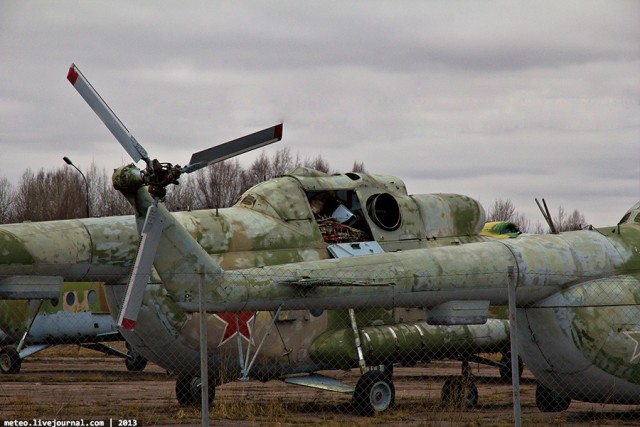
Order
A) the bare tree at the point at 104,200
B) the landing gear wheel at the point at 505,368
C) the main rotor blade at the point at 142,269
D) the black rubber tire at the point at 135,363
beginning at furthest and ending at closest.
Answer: the bare tree at the point at 104,200
the black rubber tire at the point at 135,363
the landing gear wheel at the point at 505,368
the main rotor blade at the point at 142,269

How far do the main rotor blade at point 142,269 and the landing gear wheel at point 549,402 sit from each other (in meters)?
6.72

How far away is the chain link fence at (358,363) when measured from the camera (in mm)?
13656

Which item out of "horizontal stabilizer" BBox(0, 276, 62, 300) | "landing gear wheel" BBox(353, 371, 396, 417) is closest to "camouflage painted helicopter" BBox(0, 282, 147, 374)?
"horizontal stabilizer" BBox(0, 276, 62, 300)

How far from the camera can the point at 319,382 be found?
16.6 meters

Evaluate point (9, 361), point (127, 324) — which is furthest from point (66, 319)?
point (127, 324)

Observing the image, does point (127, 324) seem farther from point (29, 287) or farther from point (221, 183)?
point (221, 183)

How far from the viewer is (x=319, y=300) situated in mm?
13312

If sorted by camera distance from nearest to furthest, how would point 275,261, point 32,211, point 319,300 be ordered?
point 319,300, point 275,261, point 32,211

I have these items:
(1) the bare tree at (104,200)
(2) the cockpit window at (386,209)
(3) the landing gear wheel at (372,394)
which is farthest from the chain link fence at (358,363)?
(1) the bare tree at (104,200)

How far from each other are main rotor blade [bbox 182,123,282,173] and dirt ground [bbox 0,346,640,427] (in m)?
3.50

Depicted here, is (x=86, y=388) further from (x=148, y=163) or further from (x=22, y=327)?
(x=148, y=163)

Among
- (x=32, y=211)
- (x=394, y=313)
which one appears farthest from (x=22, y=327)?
(x=32, y=211)

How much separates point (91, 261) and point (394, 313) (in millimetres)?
5300

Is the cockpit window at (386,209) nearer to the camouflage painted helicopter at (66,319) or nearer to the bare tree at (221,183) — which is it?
the camouflage painted helicopter at (66,319)
